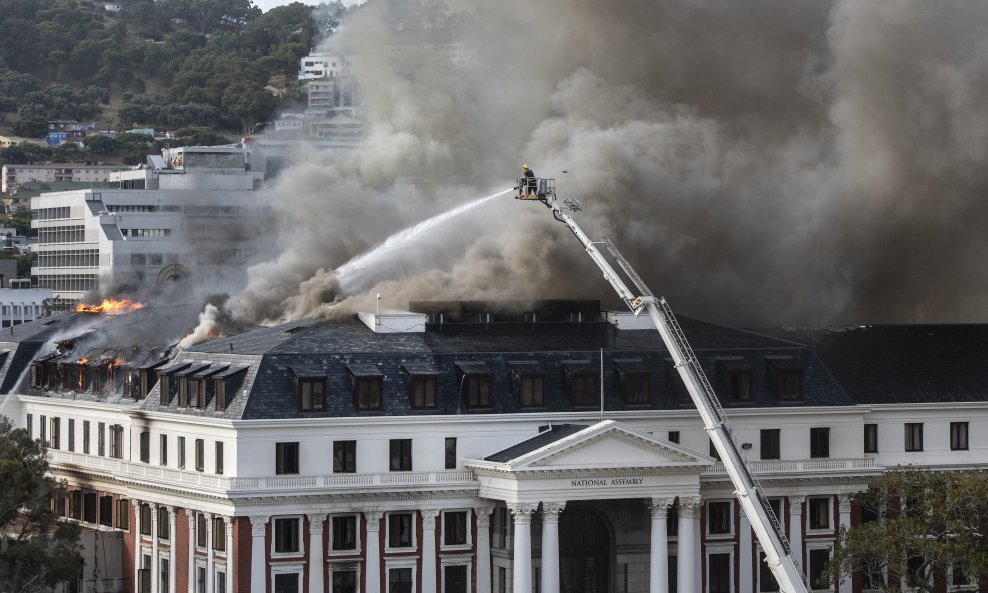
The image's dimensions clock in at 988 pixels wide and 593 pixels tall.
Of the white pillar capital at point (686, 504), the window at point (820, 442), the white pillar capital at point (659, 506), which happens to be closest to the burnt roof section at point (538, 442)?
the white pillar capital at point (659, 506)

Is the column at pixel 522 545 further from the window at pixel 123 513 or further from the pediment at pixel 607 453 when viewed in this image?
the window at pixel 123 513

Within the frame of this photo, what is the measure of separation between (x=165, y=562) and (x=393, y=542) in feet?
36.1

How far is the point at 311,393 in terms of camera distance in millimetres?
99438

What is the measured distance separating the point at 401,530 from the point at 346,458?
403 cm

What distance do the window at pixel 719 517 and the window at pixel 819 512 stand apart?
4.20 metres

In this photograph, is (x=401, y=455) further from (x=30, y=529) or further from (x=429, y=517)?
(x=30, y=529)

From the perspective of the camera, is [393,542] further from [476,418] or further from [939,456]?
[939,456]

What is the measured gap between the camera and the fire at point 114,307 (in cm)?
12925

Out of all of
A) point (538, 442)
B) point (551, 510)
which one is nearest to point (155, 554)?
point (538, 442)

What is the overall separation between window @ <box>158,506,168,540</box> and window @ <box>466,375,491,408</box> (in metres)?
14.5

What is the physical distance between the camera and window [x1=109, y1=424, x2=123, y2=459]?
110 metres

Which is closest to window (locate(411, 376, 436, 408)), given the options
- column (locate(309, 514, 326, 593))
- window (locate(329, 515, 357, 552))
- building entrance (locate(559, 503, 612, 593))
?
window (locate(329, 515, 357, 552))

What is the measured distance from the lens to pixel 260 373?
9875 centimetres

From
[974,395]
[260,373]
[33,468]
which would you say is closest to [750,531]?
[974,395]
